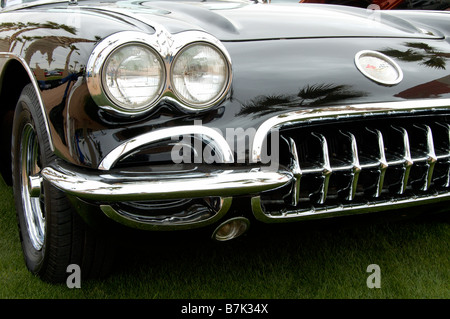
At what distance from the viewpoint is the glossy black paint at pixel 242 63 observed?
4.81ft

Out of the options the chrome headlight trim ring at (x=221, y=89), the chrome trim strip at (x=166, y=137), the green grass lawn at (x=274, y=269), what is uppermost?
the chrome headlight trim ring at (x=221, y=89)

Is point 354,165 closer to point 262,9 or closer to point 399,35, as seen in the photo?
point 399,35

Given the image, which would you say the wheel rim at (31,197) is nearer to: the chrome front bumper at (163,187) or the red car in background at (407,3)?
the chrome front bumper at (163,187)

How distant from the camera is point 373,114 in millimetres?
1646

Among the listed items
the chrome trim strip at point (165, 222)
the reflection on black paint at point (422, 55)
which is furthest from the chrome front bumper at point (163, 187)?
the reflection on black paint at point (422, 55)

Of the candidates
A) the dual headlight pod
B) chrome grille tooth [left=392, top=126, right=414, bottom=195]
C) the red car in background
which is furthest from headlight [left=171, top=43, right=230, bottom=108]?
the red car in background

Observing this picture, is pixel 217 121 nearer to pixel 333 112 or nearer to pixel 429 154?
pixel 333 112

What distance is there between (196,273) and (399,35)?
131 centimetres

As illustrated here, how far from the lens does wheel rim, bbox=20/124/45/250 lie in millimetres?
2061

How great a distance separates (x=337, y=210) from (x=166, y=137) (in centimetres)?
65

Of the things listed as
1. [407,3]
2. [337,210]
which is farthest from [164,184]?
[407,3]

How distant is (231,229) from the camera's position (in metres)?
1.64

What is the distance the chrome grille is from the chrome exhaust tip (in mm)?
80
